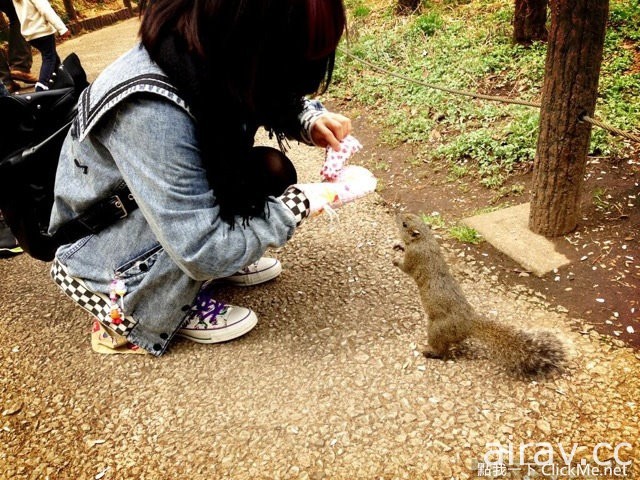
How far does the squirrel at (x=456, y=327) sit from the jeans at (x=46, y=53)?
5.26m

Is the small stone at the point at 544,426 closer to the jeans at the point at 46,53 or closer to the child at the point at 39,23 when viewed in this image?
the child at the point at 39,23

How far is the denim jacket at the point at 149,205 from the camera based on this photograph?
1.54 meters

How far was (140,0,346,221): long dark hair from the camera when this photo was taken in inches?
54.7

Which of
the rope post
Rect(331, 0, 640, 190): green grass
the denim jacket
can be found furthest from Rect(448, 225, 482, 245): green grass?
the rope post

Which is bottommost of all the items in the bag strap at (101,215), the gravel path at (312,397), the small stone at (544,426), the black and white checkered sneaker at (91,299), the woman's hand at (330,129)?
the small stone at (544,426)

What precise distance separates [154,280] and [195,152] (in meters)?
0.59

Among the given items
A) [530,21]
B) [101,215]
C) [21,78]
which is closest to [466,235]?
[101,215]

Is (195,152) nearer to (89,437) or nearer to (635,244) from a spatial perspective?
(89,437)

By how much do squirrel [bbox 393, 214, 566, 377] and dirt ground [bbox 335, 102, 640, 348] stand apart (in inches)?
17.7

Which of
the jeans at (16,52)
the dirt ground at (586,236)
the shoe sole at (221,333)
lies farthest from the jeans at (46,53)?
the shoe sole at (221,333)

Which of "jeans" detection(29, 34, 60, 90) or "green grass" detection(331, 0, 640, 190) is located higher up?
"jeans" detection(29, 34, 60, 90)

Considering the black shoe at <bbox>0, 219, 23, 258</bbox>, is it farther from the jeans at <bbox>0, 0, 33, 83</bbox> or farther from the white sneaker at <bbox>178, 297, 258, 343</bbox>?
the jeans at <bbox>0, 0, 33, 83</bbox>

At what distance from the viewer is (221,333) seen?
2.14m

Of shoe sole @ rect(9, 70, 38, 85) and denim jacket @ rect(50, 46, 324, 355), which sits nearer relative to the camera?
denim jacket @ rect(50, 46, 324, 355)
